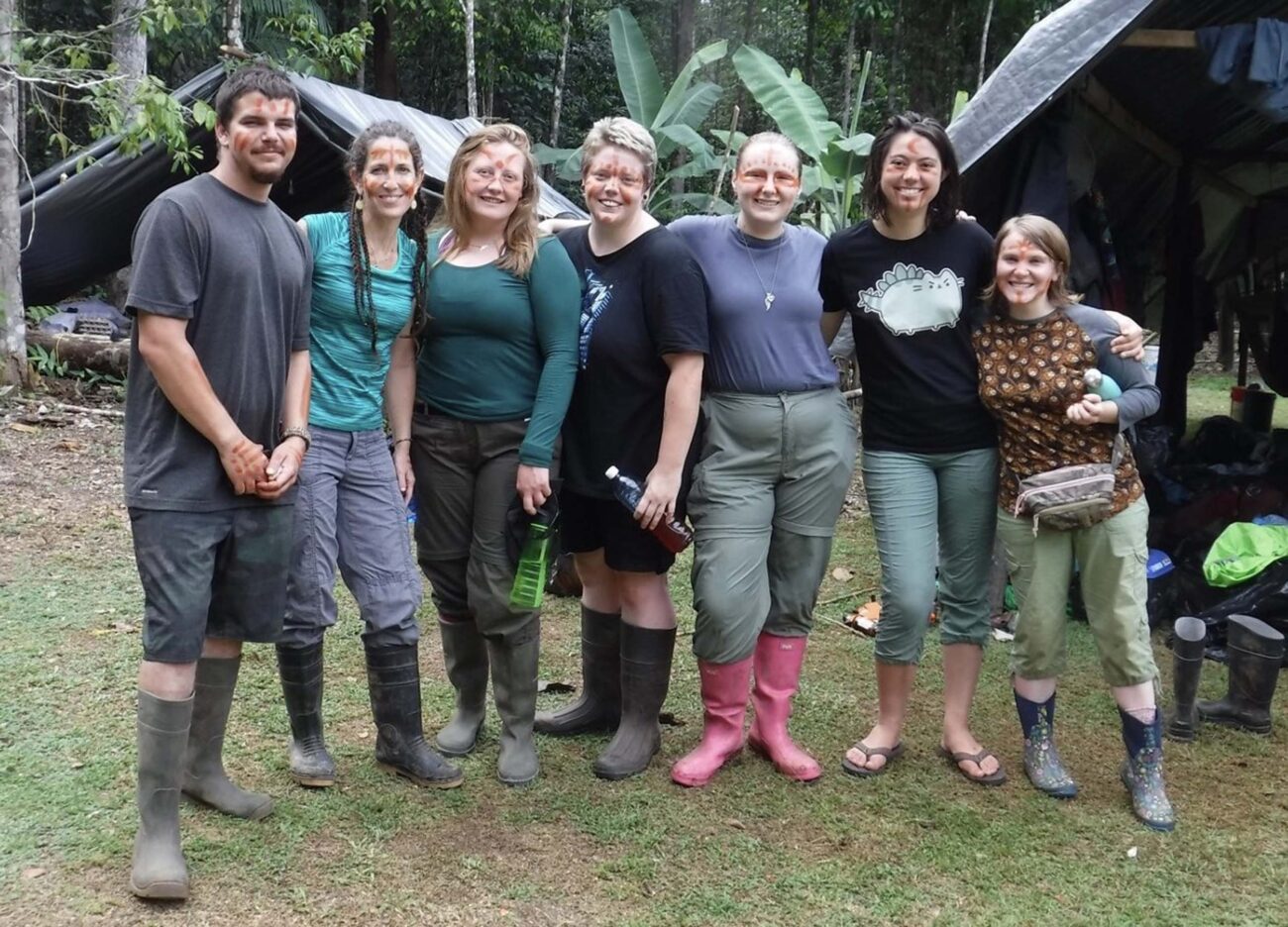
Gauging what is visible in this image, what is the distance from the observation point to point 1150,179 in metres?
6.70

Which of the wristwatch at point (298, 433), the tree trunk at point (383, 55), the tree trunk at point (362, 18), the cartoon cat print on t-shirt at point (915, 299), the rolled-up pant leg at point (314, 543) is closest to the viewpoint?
the wristwatch at point (298, 433)

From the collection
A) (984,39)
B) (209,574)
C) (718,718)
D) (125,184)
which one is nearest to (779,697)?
(718,718)

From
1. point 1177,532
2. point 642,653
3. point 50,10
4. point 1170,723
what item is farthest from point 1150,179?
point 50,10

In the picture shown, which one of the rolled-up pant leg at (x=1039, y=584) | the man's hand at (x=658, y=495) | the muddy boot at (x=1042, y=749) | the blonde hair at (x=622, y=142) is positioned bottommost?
the muddy boot at (x=1042, y=749)

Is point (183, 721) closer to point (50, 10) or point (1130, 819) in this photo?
point (1130, 819)

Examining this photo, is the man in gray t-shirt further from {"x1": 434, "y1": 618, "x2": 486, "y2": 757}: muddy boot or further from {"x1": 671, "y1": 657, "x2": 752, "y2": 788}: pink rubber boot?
{"x1": 671, "y1": 657, "x2": 752, "y2": 788}: pink rubber boot

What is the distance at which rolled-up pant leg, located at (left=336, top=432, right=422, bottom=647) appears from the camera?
3082 mm

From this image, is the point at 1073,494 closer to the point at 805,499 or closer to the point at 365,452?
the point at 805,499

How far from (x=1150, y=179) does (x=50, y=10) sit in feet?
40.9

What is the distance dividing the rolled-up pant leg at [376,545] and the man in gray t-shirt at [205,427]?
30 cm

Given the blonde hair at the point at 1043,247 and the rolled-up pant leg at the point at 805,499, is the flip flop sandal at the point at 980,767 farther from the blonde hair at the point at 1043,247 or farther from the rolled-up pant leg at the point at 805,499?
the blonde hair at the point at 1043,247

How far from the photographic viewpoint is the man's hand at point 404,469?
3250mm

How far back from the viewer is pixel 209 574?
2.62 m

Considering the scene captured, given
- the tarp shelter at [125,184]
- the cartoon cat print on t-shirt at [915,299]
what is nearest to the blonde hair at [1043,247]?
the cartoon cat print on t-shirt at [915,299]
